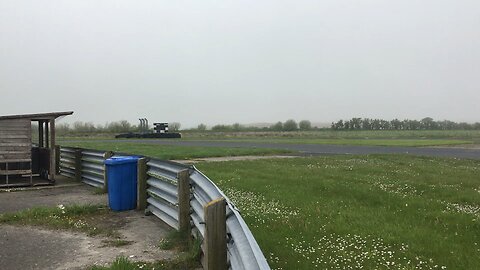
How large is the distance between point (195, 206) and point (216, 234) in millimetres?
2068

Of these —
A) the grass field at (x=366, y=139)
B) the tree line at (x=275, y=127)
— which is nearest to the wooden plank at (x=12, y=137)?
the grass field at (x=366, y=139)

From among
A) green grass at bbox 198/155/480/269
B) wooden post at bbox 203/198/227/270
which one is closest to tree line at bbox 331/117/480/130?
green grass at bbox 198/155/480/269

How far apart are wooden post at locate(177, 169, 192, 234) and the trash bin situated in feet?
8.45

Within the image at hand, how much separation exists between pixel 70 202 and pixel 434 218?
25.8ft

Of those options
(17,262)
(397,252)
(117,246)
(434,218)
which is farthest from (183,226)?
(434,218)

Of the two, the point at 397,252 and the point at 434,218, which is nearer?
the point at 397,252

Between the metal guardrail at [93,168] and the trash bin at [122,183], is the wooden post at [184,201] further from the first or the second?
the metal guardrail at [93,168]

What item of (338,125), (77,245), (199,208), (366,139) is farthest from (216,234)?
(338,125)

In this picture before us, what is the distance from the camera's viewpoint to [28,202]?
406 inches

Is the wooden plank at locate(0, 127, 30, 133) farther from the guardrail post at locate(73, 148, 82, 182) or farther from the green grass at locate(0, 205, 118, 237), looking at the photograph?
the green grass at locate(0, 205, 118, 237)

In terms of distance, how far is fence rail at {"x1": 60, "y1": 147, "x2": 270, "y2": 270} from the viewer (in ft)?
11.0

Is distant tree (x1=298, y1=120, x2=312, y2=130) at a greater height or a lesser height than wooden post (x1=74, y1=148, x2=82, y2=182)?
greater

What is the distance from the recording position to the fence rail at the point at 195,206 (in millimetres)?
3351

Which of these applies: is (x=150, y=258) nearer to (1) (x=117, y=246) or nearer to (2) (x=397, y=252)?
(1) (x=117, y=246)
